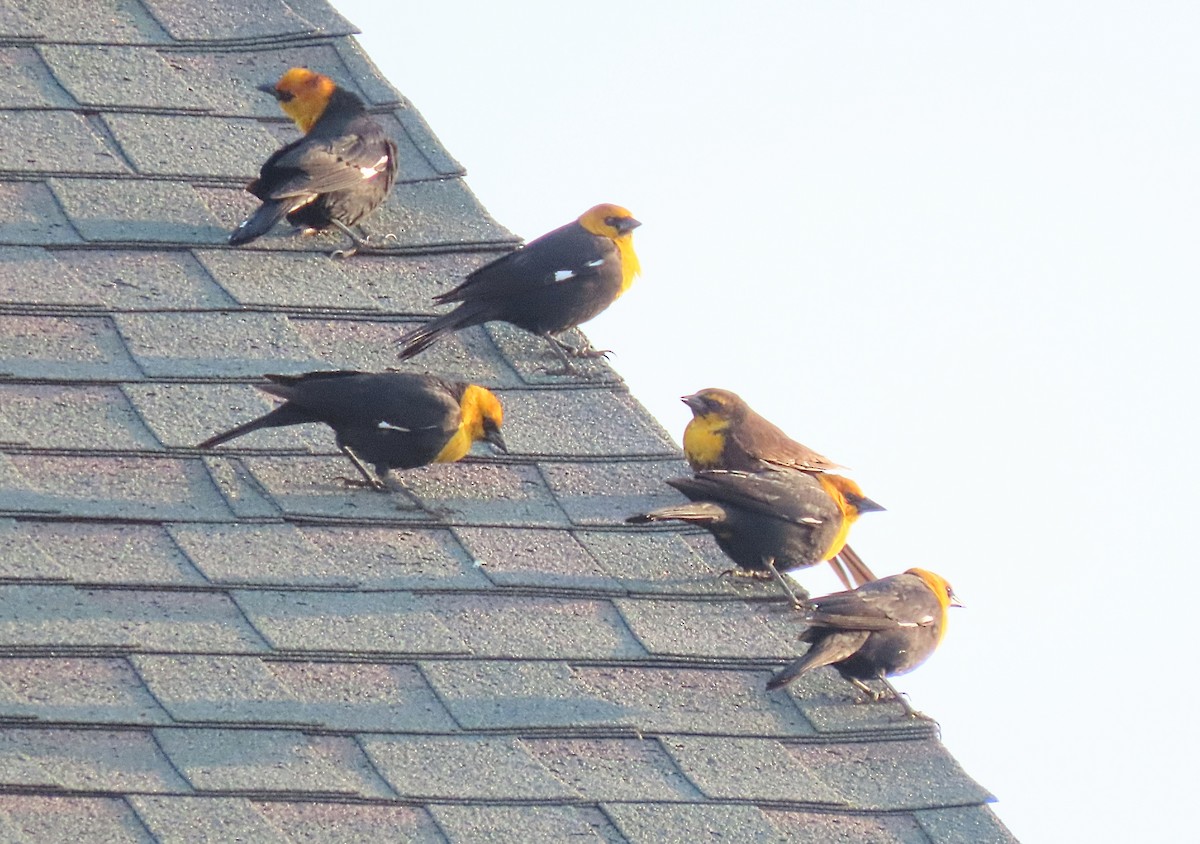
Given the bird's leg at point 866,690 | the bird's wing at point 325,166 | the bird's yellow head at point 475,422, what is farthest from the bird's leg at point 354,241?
the bird's leg at point 866,690

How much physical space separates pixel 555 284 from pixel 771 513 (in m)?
1.12

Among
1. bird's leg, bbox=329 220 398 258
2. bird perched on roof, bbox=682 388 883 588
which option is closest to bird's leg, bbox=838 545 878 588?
bird perched on roof, bbox=682 388 883 588

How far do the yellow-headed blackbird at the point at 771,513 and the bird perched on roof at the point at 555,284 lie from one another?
0.47 metres

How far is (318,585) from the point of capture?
386cm

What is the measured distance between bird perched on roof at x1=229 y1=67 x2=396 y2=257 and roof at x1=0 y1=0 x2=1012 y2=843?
82mm

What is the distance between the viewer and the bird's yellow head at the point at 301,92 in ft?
17.6

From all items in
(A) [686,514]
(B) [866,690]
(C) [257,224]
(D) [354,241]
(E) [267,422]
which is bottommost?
(E) [267,422]

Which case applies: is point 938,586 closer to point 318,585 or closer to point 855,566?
point 855,566

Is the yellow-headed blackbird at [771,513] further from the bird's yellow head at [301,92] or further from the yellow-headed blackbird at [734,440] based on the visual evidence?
the bird's yellow head at [301,92]

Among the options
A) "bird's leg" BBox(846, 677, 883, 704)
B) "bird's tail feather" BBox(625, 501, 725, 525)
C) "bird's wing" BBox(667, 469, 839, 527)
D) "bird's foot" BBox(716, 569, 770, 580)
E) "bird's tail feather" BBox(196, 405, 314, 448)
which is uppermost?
"bird's leg" BBox(846, 677, 883, 704)

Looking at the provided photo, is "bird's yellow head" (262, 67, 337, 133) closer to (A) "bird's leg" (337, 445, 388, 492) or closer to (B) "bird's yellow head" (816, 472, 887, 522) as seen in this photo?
(A) "bird's leg" (337, 445, 388, 492)

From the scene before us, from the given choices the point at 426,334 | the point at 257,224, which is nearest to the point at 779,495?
the point at 426,334

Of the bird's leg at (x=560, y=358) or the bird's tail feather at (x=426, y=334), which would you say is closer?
the bird's leg at (x=560, y=358)

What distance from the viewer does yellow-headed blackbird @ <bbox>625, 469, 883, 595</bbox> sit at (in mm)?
4449
